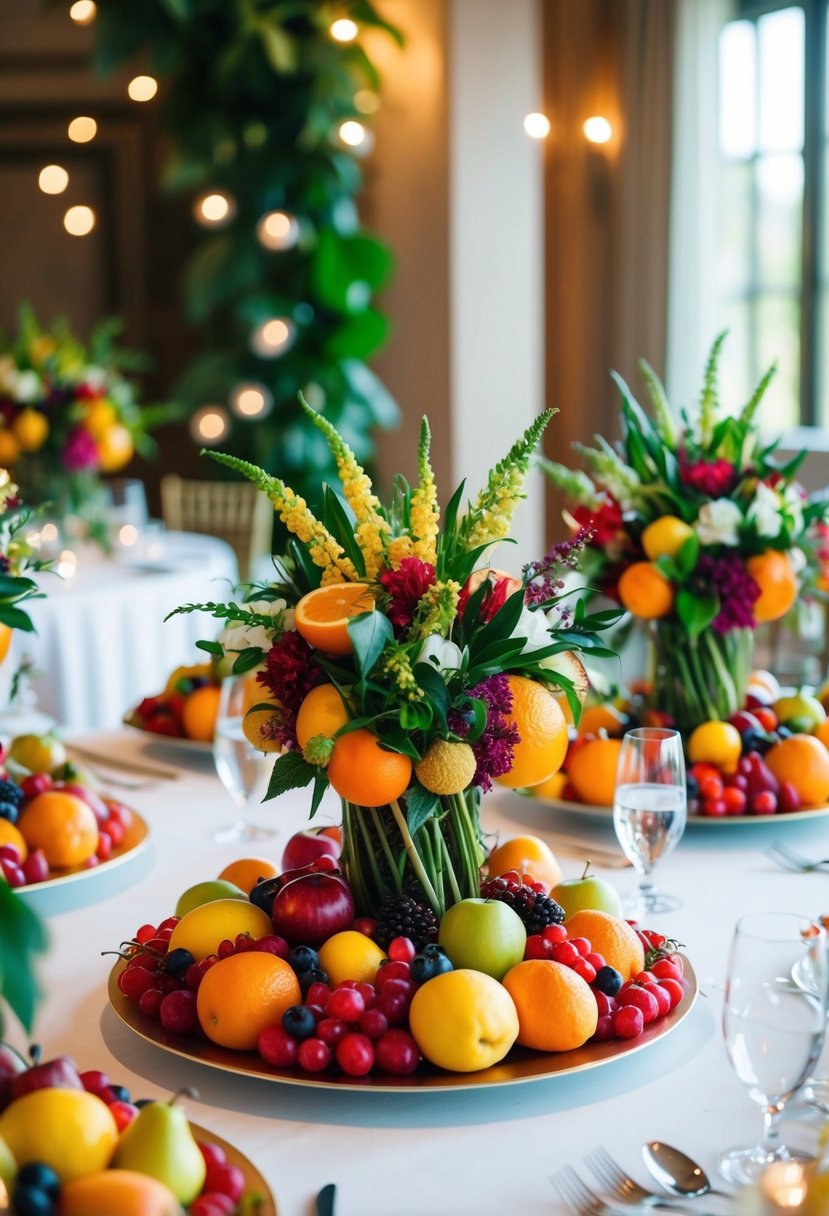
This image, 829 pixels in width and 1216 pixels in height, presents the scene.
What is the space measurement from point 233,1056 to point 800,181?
4.57 metres

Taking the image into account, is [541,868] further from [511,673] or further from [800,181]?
[800,181]

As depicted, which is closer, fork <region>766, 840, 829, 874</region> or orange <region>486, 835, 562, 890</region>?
orange <region>486, 835, 562, 890</region>

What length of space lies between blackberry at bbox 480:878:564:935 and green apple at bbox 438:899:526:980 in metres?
0.04

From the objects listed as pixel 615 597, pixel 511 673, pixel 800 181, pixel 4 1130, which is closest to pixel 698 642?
pixel 615 597

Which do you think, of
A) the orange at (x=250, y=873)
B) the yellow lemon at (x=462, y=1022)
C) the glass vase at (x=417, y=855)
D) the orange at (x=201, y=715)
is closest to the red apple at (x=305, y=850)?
the orange at (x=250, y=873)

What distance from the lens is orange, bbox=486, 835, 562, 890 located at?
4.50 ft

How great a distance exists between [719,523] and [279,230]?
4067 mm

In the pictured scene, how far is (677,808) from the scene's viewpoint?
141 cm

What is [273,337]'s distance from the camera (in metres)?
5.59

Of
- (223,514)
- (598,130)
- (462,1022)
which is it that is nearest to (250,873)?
(462,1022)

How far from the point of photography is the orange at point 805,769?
175 centimetres

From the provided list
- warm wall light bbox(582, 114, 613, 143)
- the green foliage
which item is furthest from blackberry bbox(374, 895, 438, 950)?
the green foliage

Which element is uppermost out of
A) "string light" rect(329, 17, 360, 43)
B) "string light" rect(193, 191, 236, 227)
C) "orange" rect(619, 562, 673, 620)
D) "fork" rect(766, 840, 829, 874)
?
"string light" rect(329, 17, 360, 43)

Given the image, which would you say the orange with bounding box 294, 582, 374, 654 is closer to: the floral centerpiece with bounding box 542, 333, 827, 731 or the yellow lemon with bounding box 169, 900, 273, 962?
the yellow lemon with bounding box 169, 900, 273, 962
